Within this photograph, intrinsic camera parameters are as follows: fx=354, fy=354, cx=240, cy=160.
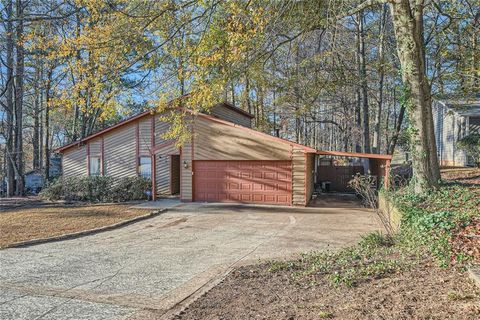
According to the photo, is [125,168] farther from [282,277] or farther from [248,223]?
[282,277]

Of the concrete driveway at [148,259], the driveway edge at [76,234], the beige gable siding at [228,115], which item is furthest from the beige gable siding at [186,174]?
the driveway edge at [76,234]

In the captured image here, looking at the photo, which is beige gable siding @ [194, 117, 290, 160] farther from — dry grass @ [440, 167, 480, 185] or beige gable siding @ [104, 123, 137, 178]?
dry grass @ [440, 167, 480, 185]

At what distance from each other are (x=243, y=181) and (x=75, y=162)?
9.95 m

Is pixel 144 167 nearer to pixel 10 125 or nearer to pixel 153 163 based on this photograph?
pixel 153 163

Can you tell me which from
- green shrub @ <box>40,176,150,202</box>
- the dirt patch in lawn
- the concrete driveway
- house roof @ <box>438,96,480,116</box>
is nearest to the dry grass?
the concrete driveway

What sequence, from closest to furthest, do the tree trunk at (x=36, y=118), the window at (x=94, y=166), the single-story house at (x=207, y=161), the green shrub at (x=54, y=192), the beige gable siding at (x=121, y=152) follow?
the single-story house at (x=207, y=161) → the green shrub at (x=54, y=192) → the beige gable siding at (x=121, y=152) → the window at (x=94, y=166) → the tree trunk at (x=36, y=118)

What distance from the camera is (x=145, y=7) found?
8023mm

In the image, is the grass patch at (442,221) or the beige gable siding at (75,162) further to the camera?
the beige gable siding at (75,162)

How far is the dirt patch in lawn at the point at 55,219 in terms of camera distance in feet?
31.0

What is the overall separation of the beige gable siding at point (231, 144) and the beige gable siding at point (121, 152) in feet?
13.6

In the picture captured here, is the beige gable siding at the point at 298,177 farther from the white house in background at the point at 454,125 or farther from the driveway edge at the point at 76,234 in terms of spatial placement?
the white house in background at the point at 454,125

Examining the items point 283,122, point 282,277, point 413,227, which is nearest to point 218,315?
point 282,277


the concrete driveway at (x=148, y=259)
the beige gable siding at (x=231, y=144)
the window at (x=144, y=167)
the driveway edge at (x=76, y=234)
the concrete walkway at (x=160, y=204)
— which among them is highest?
the beige gable siding at (x=231, y=144)

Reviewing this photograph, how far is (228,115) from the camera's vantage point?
69.2 feet
